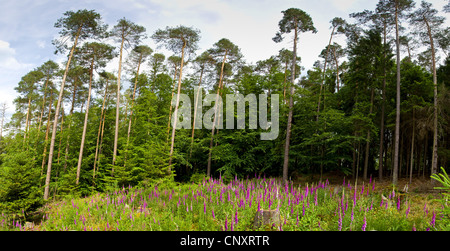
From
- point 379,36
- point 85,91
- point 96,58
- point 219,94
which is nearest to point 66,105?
point 85,91

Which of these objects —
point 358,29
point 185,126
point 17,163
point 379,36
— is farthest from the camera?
point 185,126

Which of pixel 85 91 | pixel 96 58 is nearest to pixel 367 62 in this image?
pixel 96 58

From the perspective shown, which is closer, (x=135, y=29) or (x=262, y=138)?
(x=135, y=29)

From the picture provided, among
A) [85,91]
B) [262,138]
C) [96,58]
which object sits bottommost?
[262,138]

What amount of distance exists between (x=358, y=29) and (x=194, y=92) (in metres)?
16.1

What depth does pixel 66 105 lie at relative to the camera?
21203 millimetres

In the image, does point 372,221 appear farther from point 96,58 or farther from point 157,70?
point 157,70

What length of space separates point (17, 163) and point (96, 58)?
9775 mm

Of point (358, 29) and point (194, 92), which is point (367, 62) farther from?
point (194, 92)

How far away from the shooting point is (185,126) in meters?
22.9

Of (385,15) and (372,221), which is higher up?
(385,15)

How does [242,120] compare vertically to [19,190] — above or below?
above

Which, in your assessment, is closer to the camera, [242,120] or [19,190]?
[19,190]

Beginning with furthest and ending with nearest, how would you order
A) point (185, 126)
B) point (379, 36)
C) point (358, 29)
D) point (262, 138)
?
point (185, 126)
point (358, 29)
point (262, 138)
point (379, 36)
